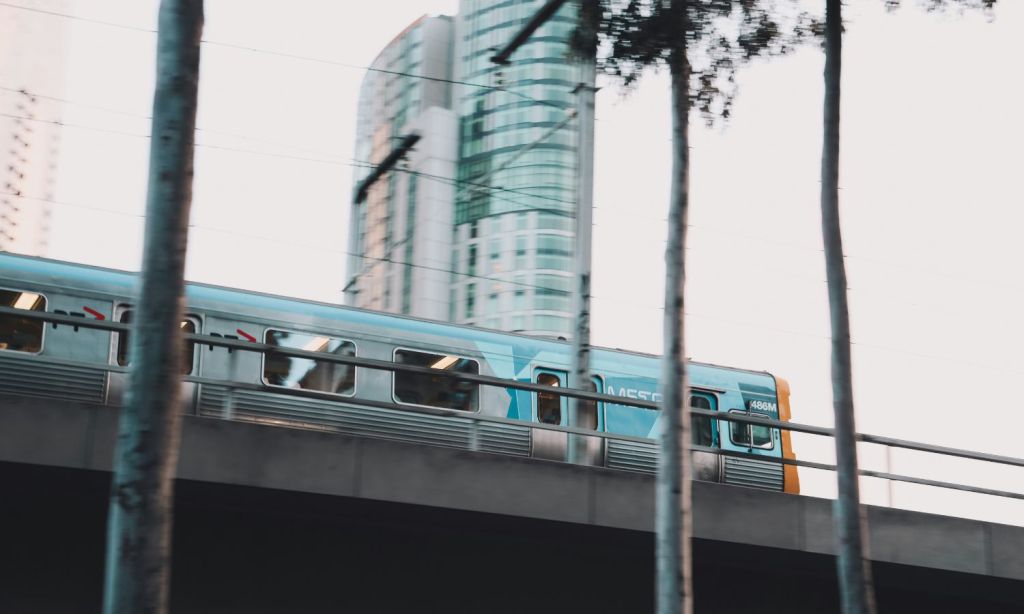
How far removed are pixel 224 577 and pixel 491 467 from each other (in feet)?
9.37

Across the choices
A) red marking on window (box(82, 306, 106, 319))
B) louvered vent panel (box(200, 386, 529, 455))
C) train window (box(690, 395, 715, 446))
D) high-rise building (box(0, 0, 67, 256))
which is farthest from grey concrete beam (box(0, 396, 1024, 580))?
high-rise building (box(0, 0, 67, 256))

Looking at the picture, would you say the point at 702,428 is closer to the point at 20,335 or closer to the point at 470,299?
the point at 20,335

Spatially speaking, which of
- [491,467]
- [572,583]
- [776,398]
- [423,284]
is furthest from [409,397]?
[423,284]

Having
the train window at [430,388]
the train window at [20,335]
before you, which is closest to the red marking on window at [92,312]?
the train window at [20,335]

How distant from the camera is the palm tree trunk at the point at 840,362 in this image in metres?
10.2

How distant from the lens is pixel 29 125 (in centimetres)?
A: 16088

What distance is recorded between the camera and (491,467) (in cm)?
1104

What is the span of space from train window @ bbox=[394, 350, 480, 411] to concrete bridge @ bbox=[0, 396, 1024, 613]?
12.5 ft

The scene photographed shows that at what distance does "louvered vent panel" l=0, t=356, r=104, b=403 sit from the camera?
13680 millimetres

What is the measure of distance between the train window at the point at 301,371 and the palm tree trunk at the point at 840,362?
6646mm

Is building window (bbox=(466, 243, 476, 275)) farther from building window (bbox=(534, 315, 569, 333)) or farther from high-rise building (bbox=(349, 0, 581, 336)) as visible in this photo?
building window (bbox=(534, 315, 569, 333))

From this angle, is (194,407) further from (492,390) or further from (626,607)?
(626,607)

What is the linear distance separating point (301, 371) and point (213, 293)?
150cm

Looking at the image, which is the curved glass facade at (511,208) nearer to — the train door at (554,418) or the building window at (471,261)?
the building window at (471,261)
